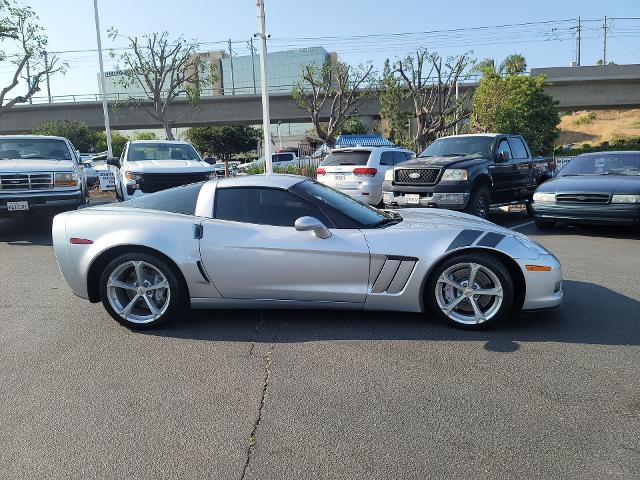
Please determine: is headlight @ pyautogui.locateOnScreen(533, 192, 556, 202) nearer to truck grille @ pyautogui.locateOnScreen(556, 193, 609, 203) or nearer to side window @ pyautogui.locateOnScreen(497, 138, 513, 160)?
truck grille @ pyautogui.locateOnScreen(556, 193, 609, 203)

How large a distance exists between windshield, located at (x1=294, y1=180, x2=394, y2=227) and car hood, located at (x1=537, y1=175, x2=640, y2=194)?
17.4 ft

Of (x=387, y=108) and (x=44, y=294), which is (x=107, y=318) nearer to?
(x=44, y=294)

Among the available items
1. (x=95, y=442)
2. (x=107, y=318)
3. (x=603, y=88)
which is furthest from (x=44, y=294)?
(x=603, y=88)

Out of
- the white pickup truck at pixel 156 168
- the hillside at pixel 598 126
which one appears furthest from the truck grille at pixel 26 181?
the hillside at pixel 598 126

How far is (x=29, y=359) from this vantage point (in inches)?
165

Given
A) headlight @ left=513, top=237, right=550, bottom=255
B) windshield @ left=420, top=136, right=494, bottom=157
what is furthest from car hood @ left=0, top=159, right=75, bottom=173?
headlight @ left=513, top=237, right=550, bottom=255

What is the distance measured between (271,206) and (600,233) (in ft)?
23.5

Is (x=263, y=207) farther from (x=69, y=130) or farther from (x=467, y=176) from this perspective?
(x=69, y=130)

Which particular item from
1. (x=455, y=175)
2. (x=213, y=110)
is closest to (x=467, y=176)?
(x=455, y=175)

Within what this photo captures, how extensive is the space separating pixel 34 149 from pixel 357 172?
22.5 feet

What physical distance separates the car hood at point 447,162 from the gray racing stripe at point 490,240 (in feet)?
18.2

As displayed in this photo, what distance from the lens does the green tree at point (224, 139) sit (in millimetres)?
57281

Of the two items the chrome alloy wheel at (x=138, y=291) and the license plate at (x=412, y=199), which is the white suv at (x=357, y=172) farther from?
the chrome alloy wheel at (x=138, y=291)

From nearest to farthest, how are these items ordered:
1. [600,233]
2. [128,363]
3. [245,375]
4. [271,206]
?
[245,375] < [128,363] < [271,206] < [600,233]
